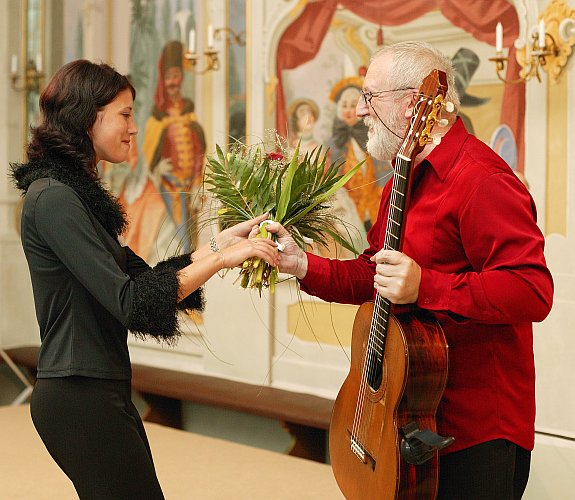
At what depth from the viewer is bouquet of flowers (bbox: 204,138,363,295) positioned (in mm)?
3025

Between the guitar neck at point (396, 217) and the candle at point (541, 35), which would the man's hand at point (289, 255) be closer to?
the guitar neck at point (396, 217)

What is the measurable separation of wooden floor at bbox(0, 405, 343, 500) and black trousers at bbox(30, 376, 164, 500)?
251 cm

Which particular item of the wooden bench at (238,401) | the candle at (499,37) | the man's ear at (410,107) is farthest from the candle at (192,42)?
the man's ear at (410,107)

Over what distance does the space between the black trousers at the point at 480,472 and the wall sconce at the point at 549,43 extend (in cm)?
277

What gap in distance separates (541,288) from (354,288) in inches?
33.0

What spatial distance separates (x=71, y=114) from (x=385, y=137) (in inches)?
40.0

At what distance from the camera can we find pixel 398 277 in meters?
2.42

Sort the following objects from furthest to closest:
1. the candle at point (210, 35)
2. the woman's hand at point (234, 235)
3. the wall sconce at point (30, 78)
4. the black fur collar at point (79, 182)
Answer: the wall sconce at point (30, 78) < the candle at point (210, 35) < the woman's hand at point (234, 235) < the black fur collar at point (79, 182)

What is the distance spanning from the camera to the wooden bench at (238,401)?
19.0 feet

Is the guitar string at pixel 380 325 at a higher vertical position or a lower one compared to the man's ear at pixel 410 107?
lower

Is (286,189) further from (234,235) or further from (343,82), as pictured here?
(343,82)

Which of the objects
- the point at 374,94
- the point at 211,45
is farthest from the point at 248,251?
the point at 211,45

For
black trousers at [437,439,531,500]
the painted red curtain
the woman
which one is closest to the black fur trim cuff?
the woman

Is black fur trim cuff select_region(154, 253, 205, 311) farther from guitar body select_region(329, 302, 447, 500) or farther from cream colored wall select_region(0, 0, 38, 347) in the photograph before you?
cream colored wall select_region(0, 0, 38, 347)
